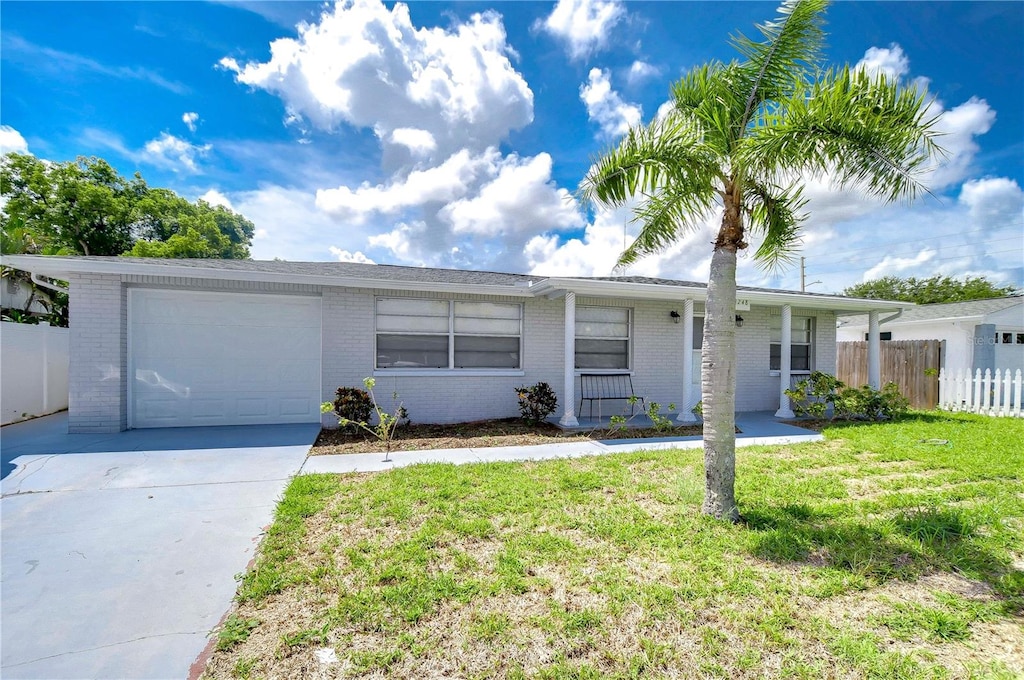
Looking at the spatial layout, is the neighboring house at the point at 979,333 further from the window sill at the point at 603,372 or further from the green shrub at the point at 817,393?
the window sill at the point at 603,372

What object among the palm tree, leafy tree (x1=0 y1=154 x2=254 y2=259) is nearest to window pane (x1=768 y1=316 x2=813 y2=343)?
the palm tree

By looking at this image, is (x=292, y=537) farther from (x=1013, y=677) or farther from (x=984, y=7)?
(x=984, y=7)

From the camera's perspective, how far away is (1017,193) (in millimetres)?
12984

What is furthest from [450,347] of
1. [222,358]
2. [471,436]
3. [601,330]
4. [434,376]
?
[222,358]

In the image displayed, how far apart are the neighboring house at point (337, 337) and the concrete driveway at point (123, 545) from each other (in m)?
1.47

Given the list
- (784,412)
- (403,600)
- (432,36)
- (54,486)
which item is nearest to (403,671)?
(403,600)

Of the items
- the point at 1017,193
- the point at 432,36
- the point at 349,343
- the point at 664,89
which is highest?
the point at 432,36

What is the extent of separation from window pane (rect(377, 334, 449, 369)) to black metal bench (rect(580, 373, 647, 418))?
316cm

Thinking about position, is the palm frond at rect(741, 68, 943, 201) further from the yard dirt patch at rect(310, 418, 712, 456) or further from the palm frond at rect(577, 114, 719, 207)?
the yard dirt patch at rect(310, 418, 712, 456)

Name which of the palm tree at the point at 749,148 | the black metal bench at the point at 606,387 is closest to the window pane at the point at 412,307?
the black metal bench at the point at 606,387

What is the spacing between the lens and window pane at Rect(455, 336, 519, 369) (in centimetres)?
877

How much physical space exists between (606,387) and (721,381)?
18.9 ft

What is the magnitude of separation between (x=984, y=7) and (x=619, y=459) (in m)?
11.3

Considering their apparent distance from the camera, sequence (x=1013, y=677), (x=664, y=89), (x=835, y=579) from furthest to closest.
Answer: (x=664, y=89)
(x=835, y=579)
(x=1013, y=677)
